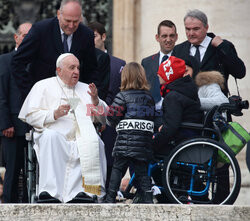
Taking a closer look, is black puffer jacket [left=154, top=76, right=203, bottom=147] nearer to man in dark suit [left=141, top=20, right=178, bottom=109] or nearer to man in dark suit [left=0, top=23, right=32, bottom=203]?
man in dark suit [left=141, top=20, right=178, bottom=109]

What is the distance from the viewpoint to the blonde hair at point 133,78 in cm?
810

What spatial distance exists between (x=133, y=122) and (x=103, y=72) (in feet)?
3.65

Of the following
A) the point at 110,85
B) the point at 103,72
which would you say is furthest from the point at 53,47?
the point at 110,85

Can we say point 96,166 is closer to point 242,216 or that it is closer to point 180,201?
point 180,201

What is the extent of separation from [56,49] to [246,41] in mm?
3922

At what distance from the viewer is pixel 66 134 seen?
26.8 ft

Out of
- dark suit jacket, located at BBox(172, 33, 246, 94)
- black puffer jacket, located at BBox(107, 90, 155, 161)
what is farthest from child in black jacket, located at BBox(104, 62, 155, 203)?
dark suit jacket, located at BBox(172, 33, 246, 94)

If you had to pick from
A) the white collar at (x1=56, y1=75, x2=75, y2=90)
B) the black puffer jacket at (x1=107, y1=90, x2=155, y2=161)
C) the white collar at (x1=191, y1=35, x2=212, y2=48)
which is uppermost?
the white collar at (x1=191, y1=35, x2=212, y2=48)

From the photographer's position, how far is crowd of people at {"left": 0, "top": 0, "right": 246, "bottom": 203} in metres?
7.95

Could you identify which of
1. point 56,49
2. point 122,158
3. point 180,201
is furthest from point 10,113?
point 180,201

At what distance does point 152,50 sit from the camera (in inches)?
472

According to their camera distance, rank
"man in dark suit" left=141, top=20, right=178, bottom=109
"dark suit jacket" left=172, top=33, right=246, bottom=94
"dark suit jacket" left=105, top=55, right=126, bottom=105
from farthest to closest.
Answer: "dark suit jacket" left=105, top=55, right=126, bottom=105
"man in dark suit" left=141, top=20, right=178, bottom=109
"dark suit jacket" left=172, top=33, right=246, bottom=94

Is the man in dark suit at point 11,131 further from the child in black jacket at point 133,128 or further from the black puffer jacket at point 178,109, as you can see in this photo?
the black puffer jacket at point 178,109

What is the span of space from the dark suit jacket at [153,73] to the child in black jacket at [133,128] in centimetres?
70
